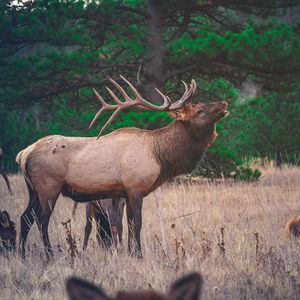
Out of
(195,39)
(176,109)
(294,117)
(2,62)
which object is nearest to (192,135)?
(176,109)

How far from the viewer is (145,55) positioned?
11.9m

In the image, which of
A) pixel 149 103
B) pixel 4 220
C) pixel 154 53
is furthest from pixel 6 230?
pixel 154 53

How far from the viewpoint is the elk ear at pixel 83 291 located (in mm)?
1483

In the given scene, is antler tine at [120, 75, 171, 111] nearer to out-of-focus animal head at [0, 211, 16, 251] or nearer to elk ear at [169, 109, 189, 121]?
elk ear at [169, 109, 189, 121]

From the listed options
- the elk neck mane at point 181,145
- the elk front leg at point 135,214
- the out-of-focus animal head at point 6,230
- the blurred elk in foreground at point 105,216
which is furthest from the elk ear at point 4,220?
the elk neck mane at point 181,145

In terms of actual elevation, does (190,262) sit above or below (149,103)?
Answer: below

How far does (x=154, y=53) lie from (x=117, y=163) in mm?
6163

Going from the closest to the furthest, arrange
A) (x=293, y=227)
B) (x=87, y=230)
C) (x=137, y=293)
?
(x=137, y=293) → (x=87, y=230) → (x=293, y=227)

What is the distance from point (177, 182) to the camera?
12641mm

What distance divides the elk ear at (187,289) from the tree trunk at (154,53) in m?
10.7

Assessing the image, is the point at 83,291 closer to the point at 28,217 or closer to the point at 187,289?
the point at 187,289

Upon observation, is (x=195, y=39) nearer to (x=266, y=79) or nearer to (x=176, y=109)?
(x=266, y=79)

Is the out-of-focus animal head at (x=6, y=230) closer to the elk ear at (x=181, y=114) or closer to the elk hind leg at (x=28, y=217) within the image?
the elk hind leg at (x=28, y=217)

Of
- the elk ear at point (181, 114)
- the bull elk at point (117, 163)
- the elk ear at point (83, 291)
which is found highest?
the elk ear at point (83, 291)
